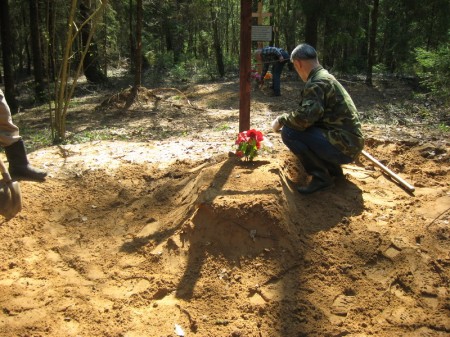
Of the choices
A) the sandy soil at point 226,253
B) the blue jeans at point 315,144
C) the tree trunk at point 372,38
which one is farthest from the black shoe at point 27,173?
the tree trunk at point 372,38

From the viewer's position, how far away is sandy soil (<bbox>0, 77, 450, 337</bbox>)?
305 centimetres

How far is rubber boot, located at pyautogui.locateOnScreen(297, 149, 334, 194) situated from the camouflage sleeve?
0.38 meters

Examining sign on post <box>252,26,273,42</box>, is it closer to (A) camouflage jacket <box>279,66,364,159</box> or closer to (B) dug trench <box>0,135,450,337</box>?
(B) dug trench <box>0,135,450,337</box>

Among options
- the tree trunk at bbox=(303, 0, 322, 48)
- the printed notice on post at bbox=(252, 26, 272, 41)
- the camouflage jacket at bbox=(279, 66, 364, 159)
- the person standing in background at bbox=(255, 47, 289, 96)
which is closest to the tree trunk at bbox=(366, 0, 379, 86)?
the tree trunk at bbox=(303, 0, 322, 48)

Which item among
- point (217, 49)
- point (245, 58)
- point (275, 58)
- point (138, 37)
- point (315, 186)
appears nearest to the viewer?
point (315, 186)

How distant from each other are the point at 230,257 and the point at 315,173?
1.36 m

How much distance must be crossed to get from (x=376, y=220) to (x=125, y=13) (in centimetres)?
1992

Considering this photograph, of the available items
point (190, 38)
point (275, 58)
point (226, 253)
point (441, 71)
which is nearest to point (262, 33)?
point (275, 58)

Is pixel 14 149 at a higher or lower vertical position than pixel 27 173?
higher

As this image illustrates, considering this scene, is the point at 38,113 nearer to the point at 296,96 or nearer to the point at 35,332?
the point at 296,96

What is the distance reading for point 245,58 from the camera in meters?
4.46

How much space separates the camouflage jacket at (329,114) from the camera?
3.95 meters

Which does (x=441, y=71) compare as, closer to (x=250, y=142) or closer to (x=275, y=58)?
(x=275, y=58)

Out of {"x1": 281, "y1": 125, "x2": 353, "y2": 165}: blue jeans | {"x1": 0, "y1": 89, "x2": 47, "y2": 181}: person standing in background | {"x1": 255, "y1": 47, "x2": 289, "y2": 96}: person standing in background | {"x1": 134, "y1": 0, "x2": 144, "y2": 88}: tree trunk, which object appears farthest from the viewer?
{"x1": 255, "y1": 47, "x2": 289, "y2": 96}: person standing in background
